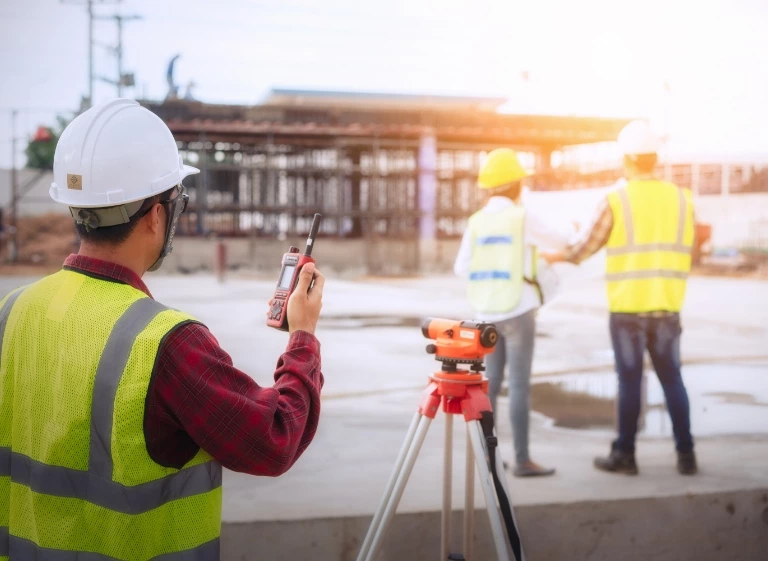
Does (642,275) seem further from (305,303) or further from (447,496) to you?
(305,303)

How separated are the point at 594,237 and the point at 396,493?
222 cm

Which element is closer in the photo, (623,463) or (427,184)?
(623,463)

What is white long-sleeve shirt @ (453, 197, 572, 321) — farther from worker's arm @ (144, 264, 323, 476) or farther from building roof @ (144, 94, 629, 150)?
building roof @ (144, 94, 629, 150)

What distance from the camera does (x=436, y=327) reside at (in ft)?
9.07

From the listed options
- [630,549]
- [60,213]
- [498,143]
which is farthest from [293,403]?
[60,213]

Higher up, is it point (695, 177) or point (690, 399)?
point (695, 177)

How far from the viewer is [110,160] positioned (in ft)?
5.40

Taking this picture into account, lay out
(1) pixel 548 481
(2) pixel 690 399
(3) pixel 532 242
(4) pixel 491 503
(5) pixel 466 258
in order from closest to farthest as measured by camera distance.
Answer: (4) pixel 491 503, (1) pixel 548 481, (3) pixel 532 242, (5) pixel 466 258, (2) pixel 690 399

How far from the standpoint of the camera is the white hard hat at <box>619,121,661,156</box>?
4.32 meters

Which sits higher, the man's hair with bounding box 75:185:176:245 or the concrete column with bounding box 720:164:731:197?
the concrete column with bounding box 720:164:731:197

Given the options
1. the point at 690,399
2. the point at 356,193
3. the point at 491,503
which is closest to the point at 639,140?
the point at 491,503

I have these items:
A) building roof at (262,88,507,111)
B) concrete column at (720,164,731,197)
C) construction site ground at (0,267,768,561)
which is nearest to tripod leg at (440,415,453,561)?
construction site ground at (0,267,768,561)

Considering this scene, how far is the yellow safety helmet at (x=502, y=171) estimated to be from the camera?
175 inches

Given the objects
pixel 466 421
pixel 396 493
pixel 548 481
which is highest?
pixel 466 421
